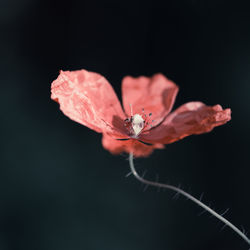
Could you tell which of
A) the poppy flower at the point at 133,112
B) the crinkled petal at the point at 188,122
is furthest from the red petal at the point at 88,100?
the crinkled petal at the point at 188,122

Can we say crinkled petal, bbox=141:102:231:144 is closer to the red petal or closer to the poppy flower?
the poppy flower

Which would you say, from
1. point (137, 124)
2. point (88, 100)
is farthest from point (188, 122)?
point (88, 100)

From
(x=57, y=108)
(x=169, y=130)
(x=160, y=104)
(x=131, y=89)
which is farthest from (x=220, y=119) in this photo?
(x=57, y=108)

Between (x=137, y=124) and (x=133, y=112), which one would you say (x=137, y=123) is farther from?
(x=133, y=112)

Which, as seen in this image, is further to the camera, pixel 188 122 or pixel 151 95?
pixel 151 95

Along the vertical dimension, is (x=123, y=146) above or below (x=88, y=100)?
below

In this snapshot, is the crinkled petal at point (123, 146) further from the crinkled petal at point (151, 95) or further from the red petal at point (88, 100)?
the crinkled petal at point (151, 95)
